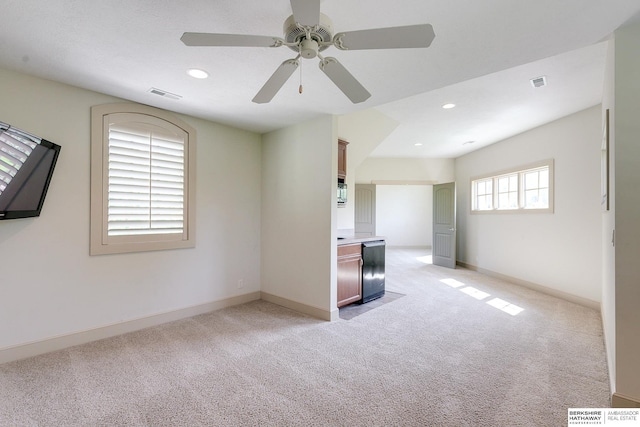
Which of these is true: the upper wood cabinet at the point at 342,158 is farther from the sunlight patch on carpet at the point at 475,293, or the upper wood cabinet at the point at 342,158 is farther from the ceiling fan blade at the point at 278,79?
the sunlight patch on carpet at the point at 475,293

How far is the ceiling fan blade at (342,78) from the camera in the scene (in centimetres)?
164

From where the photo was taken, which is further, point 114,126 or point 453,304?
point 453,304

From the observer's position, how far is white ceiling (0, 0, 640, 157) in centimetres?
173

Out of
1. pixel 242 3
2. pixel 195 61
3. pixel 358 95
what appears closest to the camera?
pixel 242 3

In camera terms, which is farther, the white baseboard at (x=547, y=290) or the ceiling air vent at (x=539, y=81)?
the white baseboard at (x=547, y=290)

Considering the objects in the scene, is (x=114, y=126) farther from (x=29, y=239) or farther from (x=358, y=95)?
(x=358, y=95)

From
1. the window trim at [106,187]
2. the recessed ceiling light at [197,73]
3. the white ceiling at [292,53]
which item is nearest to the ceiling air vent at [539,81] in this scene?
the white ceiling at [292,53]

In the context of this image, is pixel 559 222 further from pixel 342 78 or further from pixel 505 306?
pixel 342 78

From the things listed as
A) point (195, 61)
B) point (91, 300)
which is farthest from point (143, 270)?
point (195, 61)

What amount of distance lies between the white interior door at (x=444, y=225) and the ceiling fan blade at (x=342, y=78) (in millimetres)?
5576

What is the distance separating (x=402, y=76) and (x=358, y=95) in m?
0.83

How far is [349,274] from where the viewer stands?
3.92 m

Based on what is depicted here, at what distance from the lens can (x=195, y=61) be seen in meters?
2.31

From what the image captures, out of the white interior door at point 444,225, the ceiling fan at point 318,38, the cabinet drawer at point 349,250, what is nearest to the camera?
the ceiling fan at point 318,38
